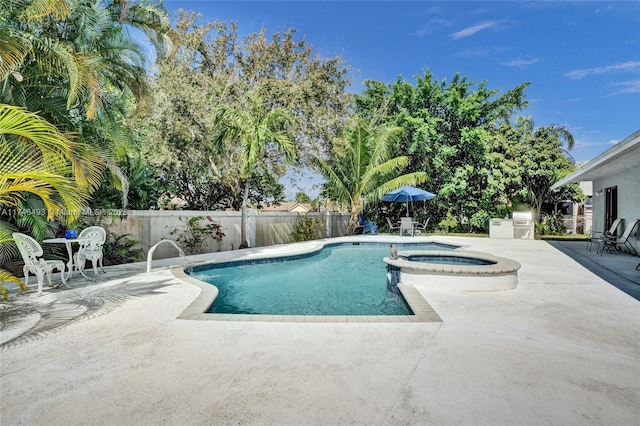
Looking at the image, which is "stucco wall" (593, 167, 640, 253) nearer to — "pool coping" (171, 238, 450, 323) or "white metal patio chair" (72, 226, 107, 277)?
"pool coping" (171, 238, 450, 323)

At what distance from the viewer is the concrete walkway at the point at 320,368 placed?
2.40 meters

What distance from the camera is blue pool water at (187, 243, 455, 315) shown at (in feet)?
19.8

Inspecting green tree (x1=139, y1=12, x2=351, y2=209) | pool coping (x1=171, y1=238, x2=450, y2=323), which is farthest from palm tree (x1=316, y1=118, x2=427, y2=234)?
pool coping (x1=171, y1=238, x2=450, y2=323)

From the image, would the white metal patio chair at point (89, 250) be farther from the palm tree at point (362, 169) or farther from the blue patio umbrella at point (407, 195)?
the blue patio umbrella at point (407, 195)

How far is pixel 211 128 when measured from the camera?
12633 mm

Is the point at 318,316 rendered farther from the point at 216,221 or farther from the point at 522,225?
the point at 522,225

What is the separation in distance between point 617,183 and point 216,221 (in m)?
13.8

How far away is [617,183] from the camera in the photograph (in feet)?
41.1

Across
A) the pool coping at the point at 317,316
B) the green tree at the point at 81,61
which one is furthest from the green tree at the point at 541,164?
the green tree at the point at 81,61

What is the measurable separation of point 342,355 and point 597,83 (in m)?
29.3

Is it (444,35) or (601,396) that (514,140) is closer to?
(444,35)

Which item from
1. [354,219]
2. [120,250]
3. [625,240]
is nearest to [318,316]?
[120,250]

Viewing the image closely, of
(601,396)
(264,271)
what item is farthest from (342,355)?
(264,271)

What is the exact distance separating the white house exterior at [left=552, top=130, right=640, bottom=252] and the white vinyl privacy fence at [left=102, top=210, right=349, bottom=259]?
10.4 meters
